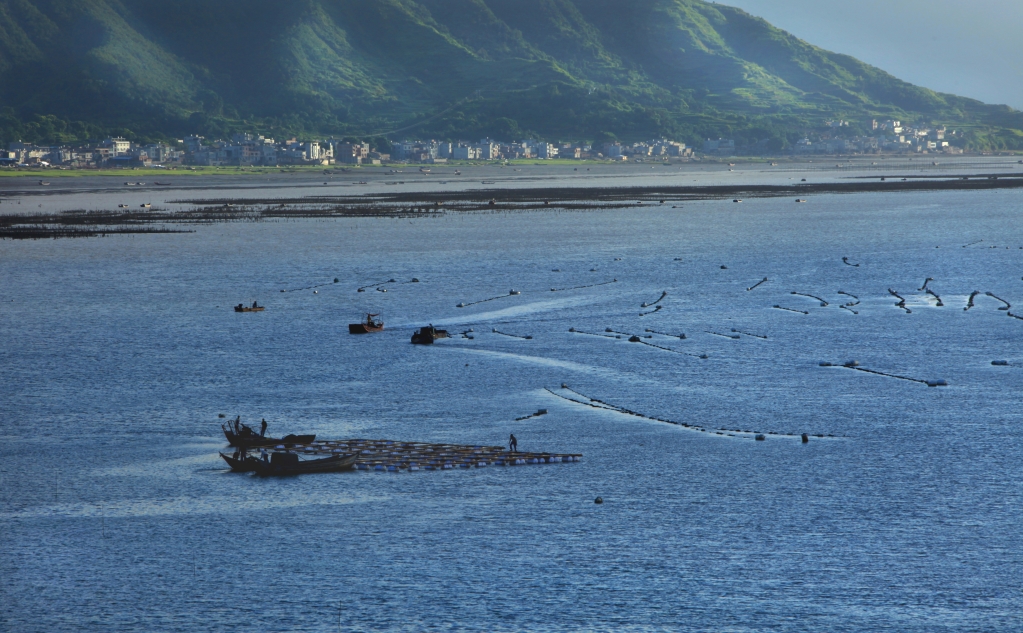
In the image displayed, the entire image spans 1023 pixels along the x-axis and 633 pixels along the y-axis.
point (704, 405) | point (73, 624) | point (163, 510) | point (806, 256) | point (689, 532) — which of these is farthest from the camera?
point (806, 256)

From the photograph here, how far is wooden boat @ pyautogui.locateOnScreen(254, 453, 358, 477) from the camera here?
4394cm

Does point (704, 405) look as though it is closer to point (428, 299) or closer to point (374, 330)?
point (374, 330)

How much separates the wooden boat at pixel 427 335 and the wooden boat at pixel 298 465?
2349cm

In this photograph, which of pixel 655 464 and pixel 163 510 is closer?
pixel 163 510

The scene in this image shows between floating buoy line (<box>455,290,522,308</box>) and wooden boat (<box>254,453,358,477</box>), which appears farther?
floating buoy line (<box>455,290,522,308</box>)

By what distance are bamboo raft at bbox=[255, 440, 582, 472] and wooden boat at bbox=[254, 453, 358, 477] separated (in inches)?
21.7

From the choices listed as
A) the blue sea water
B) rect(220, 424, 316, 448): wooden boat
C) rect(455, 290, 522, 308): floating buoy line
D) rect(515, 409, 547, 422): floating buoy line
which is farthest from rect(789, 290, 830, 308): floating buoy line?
rect(220, 424, 316, 448): wooden boat

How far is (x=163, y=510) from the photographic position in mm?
39969

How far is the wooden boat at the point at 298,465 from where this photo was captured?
43.9 m

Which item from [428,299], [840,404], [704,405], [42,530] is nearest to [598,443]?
[704,405]

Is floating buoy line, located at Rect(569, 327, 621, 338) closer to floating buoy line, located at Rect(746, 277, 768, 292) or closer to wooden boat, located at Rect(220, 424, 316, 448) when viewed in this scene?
floating buoy line, located at Rect(746, 277, 768, 292)

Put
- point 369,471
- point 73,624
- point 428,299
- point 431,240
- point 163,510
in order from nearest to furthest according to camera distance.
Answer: point 73,624, point 163,510, point 369,471, point 428,299, point 431,240

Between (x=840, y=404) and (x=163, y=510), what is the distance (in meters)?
31.3

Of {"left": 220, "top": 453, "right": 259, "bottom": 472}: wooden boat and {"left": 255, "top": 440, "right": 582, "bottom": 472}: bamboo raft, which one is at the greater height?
{"left": 255, "top": 440, "right": 582, "bottom": 472}: bamboo raft
